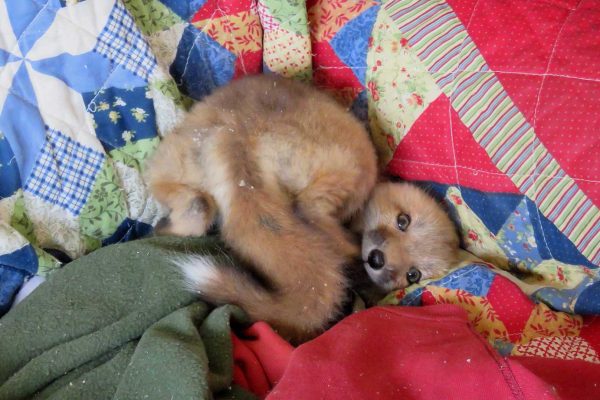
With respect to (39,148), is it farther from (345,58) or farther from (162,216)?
(345,58)

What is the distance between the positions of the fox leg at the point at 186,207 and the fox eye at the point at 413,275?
550mm

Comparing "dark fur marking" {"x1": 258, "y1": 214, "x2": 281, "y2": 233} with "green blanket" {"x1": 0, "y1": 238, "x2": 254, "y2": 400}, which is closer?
"green blanket" {"x1": 0, "y1": 238, "x2": 254, "y2": 400}

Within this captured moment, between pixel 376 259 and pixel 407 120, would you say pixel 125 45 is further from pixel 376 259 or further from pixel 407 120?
pixel 376 259

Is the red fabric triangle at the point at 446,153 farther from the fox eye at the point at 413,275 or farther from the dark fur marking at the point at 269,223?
the dark fur marking at the point at 269,223

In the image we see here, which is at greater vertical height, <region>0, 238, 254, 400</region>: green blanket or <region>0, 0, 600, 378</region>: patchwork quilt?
<region>0, 0, 600, 378</region>: patchwork quilt

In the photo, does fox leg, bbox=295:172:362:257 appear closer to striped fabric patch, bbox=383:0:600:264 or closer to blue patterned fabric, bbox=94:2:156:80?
striped fabric patch, bbox=383:0:600:264

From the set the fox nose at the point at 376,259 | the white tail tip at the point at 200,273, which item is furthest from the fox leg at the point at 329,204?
the white tail tip at the point at 200,273

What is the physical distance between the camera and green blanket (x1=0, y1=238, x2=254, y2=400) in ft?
3.49

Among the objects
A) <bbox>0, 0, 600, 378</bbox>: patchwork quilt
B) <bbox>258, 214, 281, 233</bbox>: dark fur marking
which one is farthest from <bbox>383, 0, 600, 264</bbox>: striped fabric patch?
<bbox>258, 214, 281, 233</bbox>: dark fur marking

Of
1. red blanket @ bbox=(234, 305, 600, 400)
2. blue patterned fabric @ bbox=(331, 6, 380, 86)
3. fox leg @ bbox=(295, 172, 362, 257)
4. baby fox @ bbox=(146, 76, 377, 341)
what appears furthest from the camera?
blue patterned fabric @ bbox=(331, 6, 380, 86)

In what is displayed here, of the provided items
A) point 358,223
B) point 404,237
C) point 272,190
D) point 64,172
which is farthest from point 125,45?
point 404,237

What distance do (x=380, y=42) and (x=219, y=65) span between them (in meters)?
0.45

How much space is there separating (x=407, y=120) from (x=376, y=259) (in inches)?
14.9

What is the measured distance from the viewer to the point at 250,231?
1.28 metres
